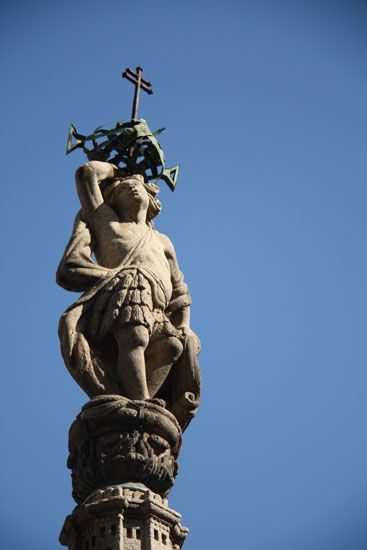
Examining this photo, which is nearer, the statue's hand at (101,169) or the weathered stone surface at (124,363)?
the weathered stone surface at (124,363)

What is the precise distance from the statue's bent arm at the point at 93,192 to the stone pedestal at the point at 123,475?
3.24 m

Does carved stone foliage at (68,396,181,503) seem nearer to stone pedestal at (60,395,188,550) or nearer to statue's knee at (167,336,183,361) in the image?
stone pedestal at (60,395,188,550)

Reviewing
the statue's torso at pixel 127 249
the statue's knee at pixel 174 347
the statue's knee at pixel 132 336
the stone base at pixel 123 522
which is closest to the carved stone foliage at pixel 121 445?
the stone base at pixel 123 522

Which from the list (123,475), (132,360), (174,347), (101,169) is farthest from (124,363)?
(101,169)

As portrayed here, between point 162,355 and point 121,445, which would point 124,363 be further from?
point 121,445

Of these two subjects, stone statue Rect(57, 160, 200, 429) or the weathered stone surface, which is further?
stone statue Rect(57, 160, 200, 429)

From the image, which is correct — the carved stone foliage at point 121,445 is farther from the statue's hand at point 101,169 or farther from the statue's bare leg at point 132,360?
the statue's hand at point 101,169

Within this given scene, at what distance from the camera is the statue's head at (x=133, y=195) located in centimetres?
1551

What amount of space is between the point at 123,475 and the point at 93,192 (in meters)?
4.57

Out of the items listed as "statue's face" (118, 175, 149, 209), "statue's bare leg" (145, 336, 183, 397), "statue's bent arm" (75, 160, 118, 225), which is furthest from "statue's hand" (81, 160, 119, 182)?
"statue's bare leg" (145, 336, 183, 397)

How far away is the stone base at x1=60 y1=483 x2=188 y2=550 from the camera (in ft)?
38.4

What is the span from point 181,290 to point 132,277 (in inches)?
55.4

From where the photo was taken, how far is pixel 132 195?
611 inches

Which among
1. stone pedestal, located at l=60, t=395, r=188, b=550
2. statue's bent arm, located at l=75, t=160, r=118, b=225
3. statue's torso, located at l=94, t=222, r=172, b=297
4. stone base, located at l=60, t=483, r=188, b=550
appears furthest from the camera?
statue's bent arm, located at l=75, t=160, r=118, b=225
